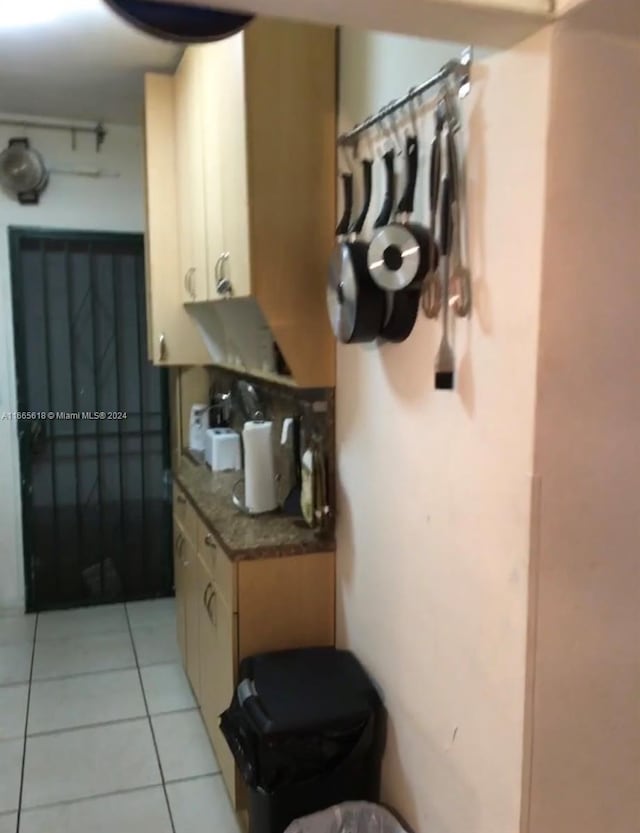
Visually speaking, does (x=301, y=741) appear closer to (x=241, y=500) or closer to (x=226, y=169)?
(x=241, y=500)

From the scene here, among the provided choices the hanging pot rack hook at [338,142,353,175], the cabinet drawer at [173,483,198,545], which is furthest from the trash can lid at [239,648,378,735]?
the hanging pot rack hook at [338,142,353,175]

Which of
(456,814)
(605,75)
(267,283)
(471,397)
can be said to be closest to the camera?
(605,75)

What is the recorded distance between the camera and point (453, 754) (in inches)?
63.2

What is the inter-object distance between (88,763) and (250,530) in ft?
3.64

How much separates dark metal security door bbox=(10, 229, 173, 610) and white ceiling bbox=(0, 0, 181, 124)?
2.04 ft

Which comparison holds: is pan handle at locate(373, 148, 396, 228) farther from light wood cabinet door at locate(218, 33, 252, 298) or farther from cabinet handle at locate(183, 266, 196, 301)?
cabinet handle at locate(183, 266, 196, 301)

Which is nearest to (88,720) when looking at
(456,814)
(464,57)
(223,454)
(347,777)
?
(223,454)

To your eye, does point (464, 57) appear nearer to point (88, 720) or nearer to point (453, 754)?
point (453, 754)

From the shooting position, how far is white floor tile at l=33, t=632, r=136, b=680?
332 centimetres

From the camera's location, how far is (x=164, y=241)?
319cm

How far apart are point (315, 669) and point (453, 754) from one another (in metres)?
0.53

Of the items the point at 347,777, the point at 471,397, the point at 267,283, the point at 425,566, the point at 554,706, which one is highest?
the point at 267,283

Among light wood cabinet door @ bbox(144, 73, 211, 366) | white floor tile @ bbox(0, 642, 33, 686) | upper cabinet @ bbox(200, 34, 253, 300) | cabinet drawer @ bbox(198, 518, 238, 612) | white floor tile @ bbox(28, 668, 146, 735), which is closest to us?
upper cabinet @ bbox(200, 34, 253, 300)

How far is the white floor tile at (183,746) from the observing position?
8.46 feet
